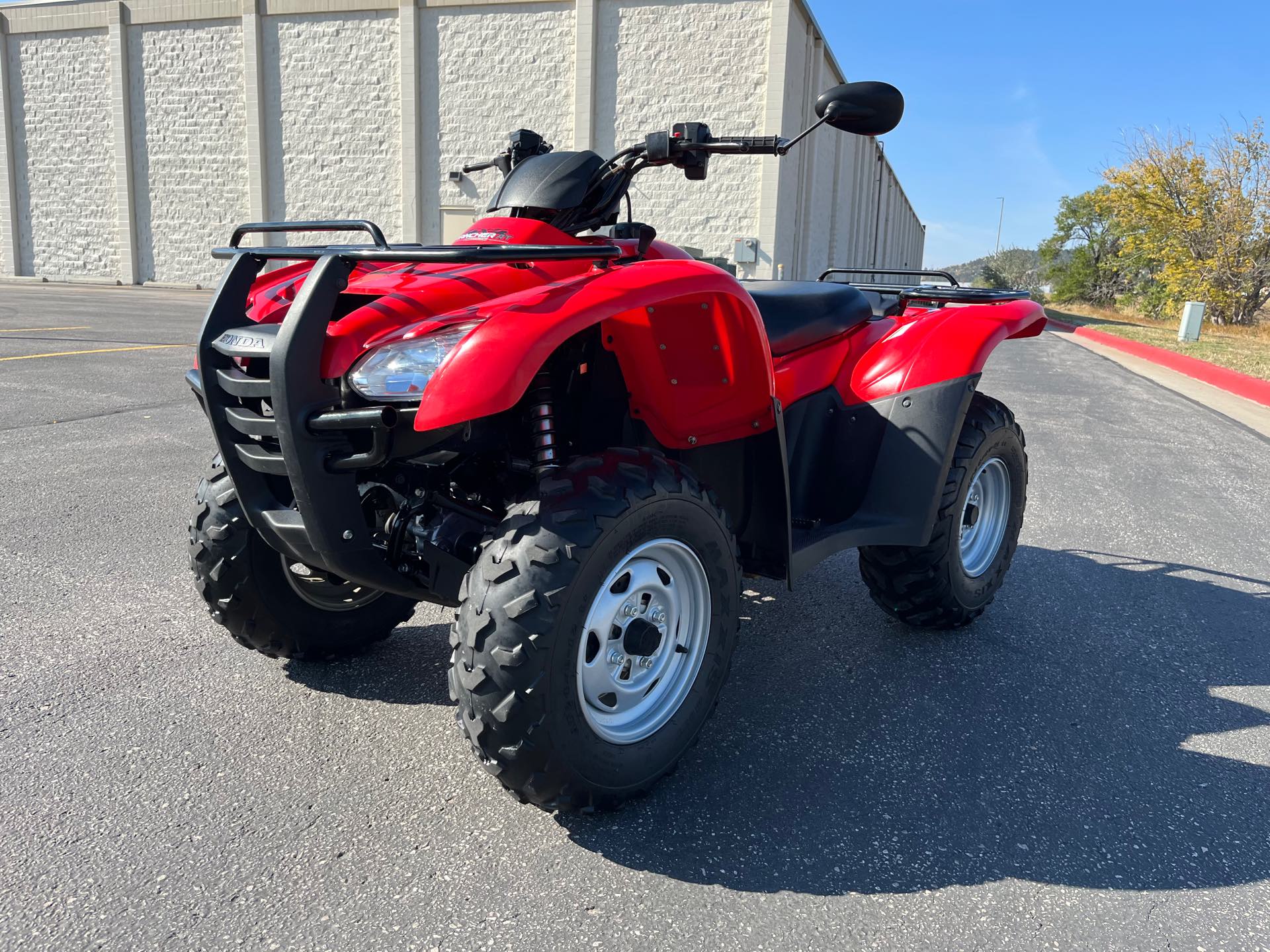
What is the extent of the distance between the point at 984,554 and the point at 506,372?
110 inches

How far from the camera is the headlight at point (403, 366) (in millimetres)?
2055

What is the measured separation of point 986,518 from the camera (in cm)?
404

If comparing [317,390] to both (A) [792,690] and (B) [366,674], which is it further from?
(A) [792,690]

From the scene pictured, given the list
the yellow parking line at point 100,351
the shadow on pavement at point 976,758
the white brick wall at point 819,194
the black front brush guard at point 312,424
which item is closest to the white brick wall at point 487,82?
the white brick wall at point 819,194

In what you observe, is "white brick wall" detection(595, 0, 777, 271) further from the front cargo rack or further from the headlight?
the headlight

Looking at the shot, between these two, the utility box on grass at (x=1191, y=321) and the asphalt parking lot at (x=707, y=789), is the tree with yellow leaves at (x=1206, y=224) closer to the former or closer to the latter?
the utility box on grass at (x=1191, y=321)

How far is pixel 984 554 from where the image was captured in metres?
4.03

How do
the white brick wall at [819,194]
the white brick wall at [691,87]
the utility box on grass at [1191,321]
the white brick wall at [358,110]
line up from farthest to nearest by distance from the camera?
1. the white brick wall at [819,194]
2. the white brick wall at [358,110]
3. the white brick wall at [691,87]
4. the utility box on grass at [1191,321]

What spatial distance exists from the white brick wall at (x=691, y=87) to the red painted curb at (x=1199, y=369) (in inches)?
386

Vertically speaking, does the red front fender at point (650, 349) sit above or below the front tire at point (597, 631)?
above

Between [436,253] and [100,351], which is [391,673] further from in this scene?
[100,351]

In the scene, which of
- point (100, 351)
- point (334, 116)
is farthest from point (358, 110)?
point (100, 351)

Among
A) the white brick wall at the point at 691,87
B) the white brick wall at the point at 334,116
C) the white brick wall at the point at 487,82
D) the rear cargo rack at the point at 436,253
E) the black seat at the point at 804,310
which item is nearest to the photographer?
the rear cargo rack at the point at 436,253

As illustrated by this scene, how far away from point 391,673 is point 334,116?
28.8 meters
